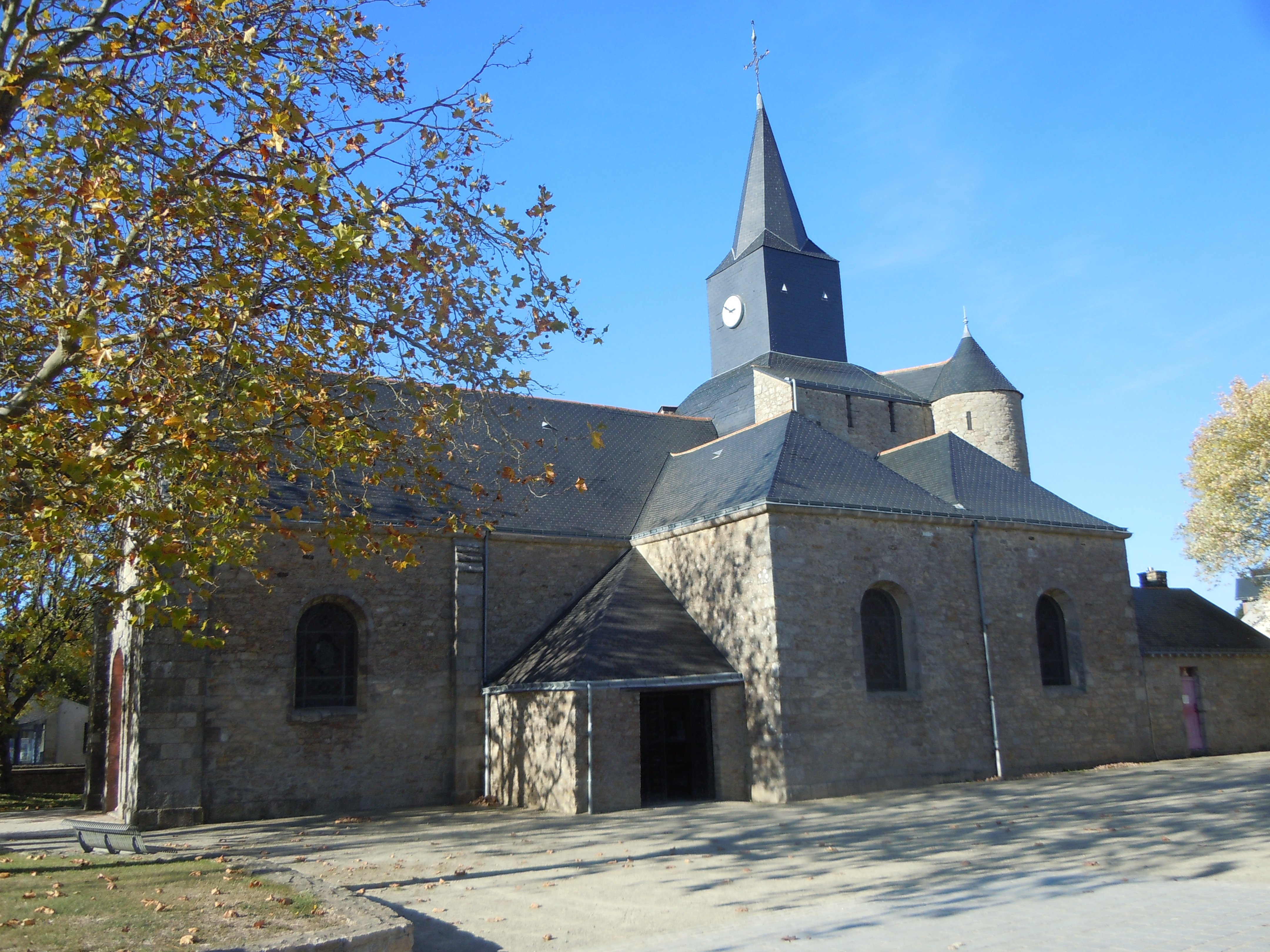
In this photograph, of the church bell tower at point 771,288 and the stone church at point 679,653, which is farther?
the church bell tower at point 771,288

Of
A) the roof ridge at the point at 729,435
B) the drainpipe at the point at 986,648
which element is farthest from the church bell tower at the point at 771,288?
the drainpipe at the point at 986,648

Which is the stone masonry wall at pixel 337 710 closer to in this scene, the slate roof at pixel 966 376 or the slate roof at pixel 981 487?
the slate roof at pixel 981 487

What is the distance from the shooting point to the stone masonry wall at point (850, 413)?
2081 cm

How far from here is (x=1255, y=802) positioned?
41.3 ft

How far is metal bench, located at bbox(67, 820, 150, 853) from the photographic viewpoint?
951 centimetres

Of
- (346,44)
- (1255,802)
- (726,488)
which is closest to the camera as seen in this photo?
(346,44)

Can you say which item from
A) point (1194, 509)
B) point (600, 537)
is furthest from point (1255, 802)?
point (1194, 509)

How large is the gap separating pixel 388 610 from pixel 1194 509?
77.4ft

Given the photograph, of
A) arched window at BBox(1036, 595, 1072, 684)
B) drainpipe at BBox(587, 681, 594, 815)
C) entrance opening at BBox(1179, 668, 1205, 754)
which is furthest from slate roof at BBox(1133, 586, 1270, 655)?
drainpipe at BBox(587, 681, 594, 815)

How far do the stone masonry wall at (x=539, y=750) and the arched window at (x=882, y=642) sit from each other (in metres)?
5.01

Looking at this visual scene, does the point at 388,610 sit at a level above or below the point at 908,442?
below

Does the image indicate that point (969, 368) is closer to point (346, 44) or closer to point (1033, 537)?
point (1033, 537)

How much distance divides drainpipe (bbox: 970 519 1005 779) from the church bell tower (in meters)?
7.21

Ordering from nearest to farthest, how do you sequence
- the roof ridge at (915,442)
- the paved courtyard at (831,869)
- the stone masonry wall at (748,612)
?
1. the paved courtyard at (831,869)
2. the stone masonry wall at (748,612)
3. the roof ridge at (915,442)
